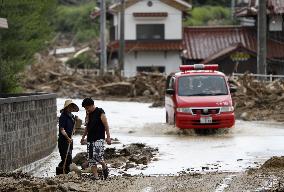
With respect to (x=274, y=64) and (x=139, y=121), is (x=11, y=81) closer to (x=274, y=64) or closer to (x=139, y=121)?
(x=139, y=121)

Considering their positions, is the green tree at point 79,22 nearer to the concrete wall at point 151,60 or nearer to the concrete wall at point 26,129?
the concrete wall at point 151,60

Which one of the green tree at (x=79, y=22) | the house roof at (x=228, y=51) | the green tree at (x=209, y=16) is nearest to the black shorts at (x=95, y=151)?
the house roof at (x=228, y=51)

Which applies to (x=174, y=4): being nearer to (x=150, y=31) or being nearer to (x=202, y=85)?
(x=150, y=31)

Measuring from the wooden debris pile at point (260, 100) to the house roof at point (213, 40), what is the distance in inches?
1019

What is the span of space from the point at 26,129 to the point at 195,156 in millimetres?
4178

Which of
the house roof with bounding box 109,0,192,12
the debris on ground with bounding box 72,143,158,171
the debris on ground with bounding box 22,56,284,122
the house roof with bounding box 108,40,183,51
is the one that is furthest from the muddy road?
the house roof with bounding box 109,0,192,12

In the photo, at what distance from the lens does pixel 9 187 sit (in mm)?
12391

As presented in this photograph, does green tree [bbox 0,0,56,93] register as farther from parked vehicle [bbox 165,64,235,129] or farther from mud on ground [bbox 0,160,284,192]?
mud on ground [bbox 0,160,284,192]

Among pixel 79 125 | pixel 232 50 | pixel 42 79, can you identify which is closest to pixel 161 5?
pixel 232 50

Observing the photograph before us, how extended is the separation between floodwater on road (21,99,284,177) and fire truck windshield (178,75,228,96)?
47.1 inches

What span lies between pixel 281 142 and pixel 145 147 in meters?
3.82

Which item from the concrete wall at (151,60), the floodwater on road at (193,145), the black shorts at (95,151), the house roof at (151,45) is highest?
the house roof at (151,45)

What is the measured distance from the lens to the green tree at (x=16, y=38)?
1248 inches

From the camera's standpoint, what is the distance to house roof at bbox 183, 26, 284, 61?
6294 centimetres
